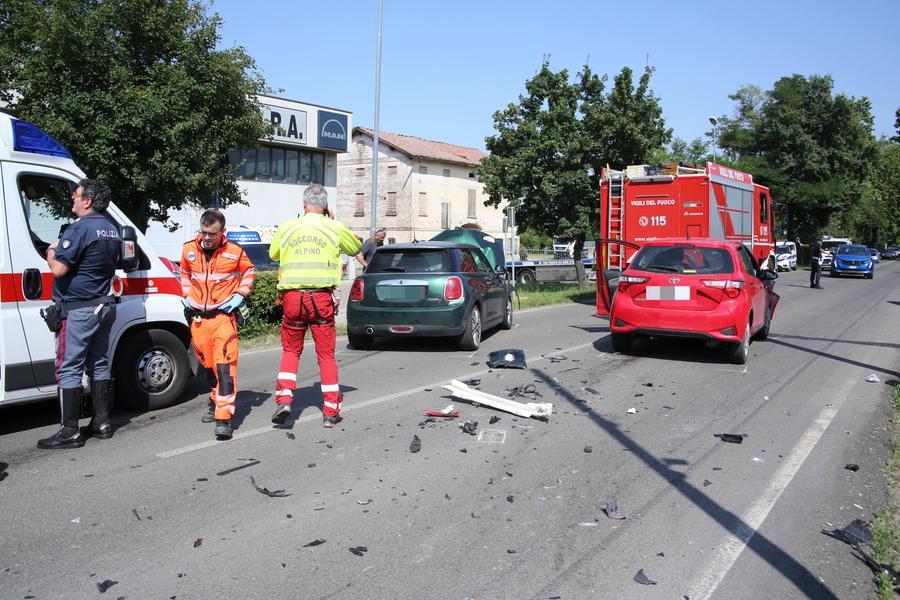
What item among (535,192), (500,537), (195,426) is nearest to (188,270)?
(195,426)

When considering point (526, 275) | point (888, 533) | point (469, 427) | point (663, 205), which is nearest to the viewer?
point (888, 533)

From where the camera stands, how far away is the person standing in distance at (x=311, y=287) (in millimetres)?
6191

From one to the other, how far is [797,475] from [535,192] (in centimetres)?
1869

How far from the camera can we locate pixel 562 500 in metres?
4.62

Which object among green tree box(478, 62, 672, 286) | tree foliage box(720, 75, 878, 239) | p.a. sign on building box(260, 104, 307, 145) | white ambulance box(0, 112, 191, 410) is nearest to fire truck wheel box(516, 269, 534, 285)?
green tree box(478, 62, 672, 286)

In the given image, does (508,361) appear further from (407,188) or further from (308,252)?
(407,188)

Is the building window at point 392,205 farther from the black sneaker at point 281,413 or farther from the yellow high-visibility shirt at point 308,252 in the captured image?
the black sneaker at point 281,413

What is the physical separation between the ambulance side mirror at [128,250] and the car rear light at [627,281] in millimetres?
6336

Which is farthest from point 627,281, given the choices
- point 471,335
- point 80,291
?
point 80,291

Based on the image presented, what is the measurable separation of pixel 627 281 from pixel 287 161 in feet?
81.6

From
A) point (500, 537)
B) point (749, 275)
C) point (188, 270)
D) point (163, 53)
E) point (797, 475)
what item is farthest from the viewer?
point (163, 53)

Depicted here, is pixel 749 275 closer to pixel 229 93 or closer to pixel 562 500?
pixel 562 500

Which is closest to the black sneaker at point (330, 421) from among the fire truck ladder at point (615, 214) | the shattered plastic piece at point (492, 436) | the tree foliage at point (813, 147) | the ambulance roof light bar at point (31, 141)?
the shattered plastic piece at point (492, 436)

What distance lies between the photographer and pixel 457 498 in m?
4.62
